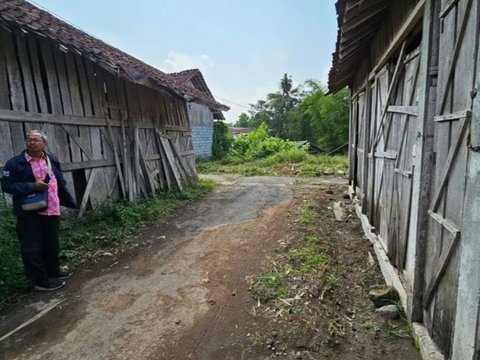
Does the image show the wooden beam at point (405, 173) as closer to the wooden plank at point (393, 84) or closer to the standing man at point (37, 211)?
the wooden plank at point (393, 84)

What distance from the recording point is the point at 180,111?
10727 millimetres

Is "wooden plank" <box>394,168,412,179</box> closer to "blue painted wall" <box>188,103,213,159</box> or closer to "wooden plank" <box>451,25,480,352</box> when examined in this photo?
"wooden plank" <box>451,25,480,352</box>

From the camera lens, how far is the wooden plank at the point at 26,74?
5191 millimetres

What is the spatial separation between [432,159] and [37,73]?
20.0ft

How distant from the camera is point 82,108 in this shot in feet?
20.9

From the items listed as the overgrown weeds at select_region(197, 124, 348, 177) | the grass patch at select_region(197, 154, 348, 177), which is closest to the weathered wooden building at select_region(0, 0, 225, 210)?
the grass patch at select_region(197, 154, 348, 177)

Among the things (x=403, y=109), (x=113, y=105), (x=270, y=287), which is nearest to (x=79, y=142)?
(x=113, y=105)

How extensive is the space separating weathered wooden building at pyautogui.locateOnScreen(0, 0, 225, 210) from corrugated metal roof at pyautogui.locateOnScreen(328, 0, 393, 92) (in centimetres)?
396

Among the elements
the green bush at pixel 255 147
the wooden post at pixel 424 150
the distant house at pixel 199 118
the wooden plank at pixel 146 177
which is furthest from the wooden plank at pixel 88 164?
the green bush at pixel 255 147

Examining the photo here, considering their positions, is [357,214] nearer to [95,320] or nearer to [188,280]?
[188,280]

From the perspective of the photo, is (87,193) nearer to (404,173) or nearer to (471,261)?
(404,173)

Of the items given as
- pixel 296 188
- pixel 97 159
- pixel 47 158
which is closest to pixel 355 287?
pixel 47 158

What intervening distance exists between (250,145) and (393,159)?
1946cm

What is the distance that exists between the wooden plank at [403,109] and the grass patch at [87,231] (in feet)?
15.5
